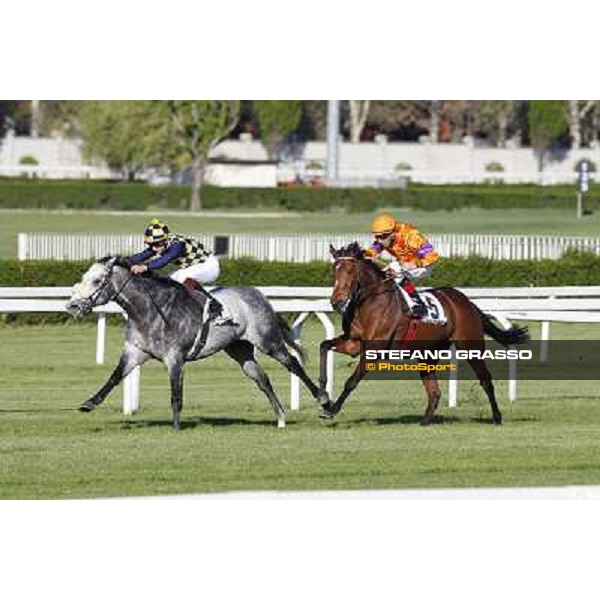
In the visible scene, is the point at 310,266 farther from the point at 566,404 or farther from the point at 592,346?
the point at 566,404

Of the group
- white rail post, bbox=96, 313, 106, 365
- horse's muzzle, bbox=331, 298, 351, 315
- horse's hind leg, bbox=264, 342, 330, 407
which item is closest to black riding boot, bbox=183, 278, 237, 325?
horse's hind leg, bbox=264, 342, 330, 407

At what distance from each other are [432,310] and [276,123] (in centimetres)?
5167

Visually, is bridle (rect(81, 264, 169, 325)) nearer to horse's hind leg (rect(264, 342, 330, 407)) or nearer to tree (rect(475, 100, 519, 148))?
horse's hind leg (rect(264, 342, 330, 407))

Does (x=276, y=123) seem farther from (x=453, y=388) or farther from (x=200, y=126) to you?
(x=453, y=388)

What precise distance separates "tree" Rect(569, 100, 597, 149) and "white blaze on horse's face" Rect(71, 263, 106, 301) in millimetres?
47732

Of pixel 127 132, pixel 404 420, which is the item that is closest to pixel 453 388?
pixel 404 420

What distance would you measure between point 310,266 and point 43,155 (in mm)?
39641

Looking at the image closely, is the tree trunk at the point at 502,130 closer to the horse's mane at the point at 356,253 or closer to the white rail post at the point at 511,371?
the white rail post at the point at 511,371

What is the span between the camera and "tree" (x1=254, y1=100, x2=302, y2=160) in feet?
207

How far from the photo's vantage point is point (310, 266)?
898 inches

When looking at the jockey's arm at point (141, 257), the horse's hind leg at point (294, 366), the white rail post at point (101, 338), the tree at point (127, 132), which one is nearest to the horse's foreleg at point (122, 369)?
the jockey's arm at point (141, 257)

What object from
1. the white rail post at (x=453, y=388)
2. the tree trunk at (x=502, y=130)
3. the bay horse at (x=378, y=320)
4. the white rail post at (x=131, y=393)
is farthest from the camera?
the tree trunk at (x=502, y=130)

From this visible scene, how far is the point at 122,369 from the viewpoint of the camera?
11.8m

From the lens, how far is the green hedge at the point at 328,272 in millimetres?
22484
